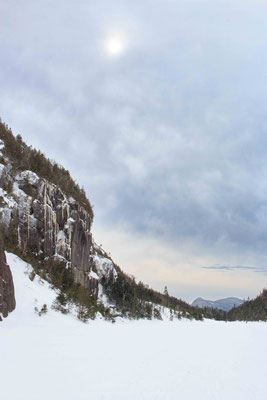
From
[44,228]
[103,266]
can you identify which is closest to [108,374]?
[44,228]

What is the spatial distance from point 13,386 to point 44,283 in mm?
19324

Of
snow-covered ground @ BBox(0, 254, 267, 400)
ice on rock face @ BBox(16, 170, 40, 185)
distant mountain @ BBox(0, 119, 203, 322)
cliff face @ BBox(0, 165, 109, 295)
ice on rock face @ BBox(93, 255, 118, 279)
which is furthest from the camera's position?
ice on rock face @ BBox(93, 255, 118, 279)

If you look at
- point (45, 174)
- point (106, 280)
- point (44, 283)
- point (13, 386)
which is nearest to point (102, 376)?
point (13, 386)

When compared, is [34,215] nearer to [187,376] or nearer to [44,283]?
[44,283]

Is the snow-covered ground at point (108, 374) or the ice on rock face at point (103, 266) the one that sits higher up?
the ice on rock face at point (103, 266)

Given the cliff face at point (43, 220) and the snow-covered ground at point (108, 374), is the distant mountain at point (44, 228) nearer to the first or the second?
the cliff face at point (43, 220)

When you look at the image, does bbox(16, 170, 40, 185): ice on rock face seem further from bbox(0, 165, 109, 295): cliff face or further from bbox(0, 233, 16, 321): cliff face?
bbox(0, 233, 16, 321): cliff face

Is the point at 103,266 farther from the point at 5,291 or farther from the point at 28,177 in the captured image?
the point at 5,291

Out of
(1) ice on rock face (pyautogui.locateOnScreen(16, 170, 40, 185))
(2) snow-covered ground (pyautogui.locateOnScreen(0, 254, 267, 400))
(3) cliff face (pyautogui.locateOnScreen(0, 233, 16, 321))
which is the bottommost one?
(2) snow-covered ground (pyautogui.locateOnScreen(0, 254, 267, 400))

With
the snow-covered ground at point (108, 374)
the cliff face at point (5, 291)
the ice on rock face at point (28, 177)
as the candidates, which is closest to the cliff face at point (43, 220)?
the ice on rock face at point (28, 177)

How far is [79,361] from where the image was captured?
375 inches

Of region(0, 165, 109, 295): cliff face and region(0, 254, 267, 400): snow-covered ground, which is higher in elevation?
region(0, 165, 109, 295): cliff face

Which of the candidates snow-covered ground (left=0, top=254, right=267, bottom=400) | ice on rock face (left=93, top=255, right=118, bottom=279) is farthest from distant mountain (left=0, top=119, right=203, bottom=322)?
ice on rock face (left=93, top=255, right=118, bottom=279)

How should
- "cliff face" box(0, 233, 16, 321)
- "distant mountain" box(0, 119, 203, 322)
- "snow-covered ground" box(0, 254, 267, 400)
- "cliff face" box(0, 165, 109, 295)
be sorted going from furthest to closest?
"cliff face" box(0, 165, 109, 295)
"distant mountain" box(0, 119, 203, 322)
"cliff face" box(0, 233, 16, 321)
"snow-covered ground" box(0, 254, 267, 400)
